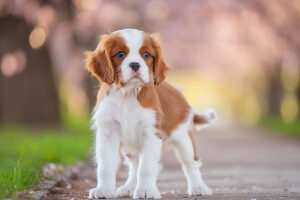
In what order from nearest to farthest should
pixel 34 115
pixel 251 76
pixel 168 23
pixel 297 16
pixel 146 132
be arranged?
1. pixel 146 132
2. pixel 34 115
3. pixel 297 16
4. pixel 168 23
5. pixel 251 76

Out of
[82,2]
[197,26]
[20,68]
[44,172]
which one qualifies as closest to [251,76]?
[197,26]

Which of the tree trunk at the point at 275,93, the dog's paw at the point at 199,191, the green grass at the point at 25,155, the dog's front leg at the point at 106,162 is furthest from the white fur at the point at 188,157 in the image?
the tree trunk at the point at 275,93

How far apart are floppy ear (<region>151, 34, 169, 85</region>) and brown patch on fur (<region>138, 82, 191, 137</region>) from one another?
0.10 metres

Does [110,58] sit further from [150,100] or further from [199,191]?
[199,191]

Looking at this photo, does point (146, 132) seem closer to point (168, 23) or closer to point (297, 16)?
point (297, 16)

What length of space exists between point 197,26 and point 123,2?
677 cm

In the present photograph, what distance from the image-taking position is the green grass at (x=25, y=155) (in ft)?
16.0

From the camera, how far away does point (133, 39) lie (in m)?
5.14

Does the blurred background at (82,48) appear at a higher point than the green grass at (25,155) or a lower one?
higher

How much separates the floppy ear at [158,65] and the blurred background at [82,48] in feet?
4.70

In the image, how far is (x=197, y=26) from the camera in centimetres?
2838

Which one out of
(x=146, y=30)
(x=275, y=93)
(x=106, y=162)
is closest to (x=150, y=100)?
(x=106, y=162)

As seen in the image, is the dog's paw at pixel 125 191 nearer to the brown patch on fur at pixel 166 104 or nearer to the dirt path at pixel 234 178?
the dirt path at pixel 234 178

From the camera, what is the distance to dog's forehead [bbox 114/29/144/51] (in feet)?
16.8
